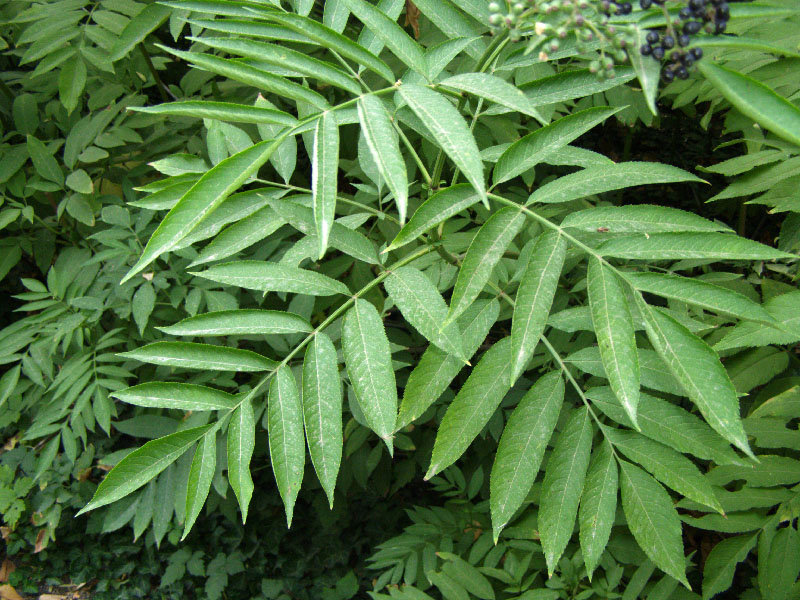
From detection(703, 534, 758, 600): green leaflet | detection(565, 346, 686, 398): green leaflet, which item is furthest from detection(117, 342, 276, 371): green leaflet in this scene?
detection(703, 534, 758, 600): green leaflet

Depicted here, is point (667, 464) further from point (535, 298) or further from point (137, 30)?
point (137, 30)

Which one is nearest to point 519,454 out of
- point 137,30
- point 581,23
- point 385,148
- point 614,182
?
point 614,182

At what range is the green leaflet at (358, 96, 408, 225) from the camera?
3.02 feet

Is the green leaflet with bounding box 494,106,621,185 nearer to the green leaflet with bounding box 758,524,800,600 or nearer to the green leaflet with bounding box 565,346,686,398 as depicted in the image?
the green leaflet with bounding box 565,346,686,398

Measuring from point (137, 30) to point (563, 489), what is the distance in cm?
191

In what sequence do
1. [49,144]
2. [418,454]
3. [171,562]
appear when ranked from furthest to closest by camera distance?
[171,562], [418,454], [49,144]

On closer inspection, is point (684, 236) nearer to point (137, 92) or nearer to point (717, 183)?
point (137, 92)

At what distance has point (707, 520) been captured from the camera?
168cm

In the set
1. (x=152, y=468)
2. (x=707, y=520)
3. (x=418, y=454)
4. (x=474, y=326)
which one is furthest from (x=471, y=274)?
(x=418, y=454)

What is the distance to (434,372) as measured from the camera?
4.49 feet

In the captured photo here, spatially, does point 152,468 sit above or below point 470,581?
above

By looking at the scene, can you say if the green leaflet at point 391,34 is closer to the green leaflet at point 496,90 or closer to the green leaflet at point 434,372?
the green leaflet at point 496,90

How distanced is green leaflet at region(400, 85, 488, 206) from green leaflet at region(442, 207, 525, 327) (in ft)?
0.69

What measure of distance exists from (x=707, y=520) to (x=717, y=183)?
91.0 inches
